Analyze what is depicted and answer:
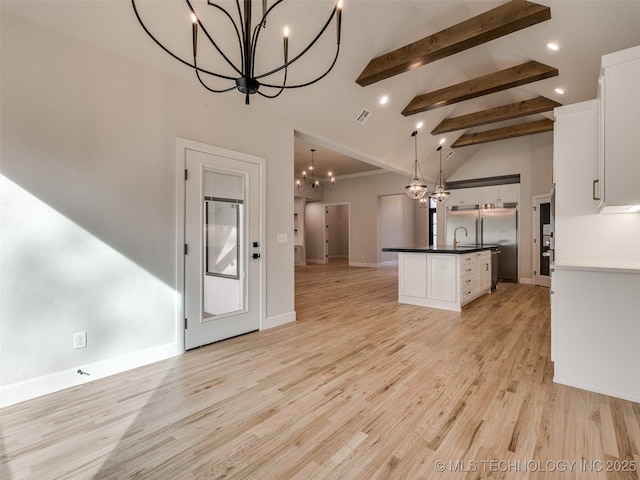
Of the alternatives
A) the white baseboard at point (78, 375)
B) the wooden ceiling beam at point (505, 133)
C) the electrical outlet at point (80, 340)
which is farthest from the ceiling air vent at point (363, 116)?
the electrical outlet at point (80, 340)

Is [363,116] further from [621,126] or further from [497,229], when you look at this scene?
[497,229]

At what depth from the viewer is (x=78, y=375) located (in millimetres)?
A: 2330

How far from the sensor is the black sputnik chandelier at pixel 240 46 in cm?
135

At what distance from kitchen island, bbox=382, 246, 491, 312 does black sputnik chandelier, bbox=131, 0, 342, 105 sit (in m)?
3.16

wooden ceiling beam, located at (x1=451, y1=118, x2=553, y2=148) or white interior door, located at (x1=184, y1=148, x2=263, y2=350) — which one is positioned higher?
wooden ceiling beam, located at (x1=451, y1=118, x2=553, y2=148)

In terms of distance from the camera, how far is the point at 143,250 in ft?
8.75

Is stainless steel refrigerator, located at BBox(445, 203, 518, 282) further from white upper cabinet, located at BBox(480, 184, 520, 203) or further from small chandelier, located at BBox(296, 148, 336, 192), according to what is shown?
small chandelier, located at BBox(296, 148, 336, 192)

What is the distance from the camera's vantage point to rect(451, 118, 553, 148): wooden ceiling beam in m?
6.21

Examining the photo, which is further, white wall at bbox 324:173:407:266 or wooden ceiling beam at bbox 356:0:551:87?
white wall at bbox 324:173:407:266

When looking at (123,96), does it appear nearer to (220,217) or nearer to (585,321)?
(220,217)

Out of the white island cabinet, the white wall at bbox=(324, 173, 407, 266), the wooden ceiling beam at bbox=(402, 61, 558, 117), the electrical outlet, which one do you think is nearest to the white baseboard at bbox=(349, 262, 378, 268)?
the white wall at bbox=(324, 173, 407, 266)

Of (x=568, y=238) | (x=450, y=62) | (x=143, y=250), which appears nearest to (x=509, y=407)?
(x=568, y=238)

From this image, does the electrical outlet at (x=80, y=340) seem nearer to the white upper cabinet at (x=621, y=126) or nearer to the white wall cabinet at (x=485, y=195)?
the white upper cabinet at (x=621, y=126)

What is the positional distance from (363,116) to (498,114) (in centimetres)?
291
